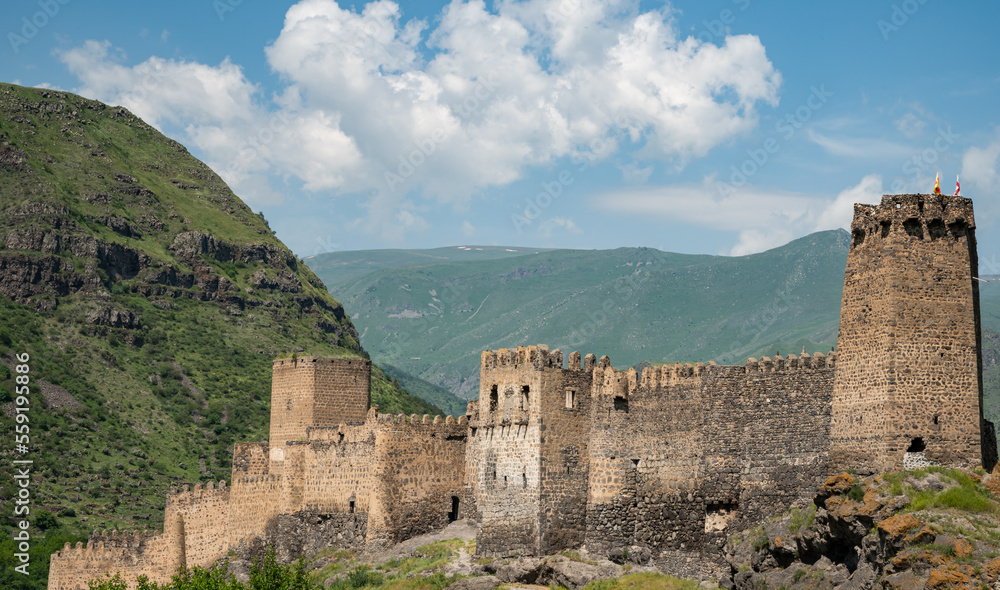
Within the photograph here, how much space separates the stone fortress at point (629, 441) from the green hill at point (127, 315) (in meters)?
29.4

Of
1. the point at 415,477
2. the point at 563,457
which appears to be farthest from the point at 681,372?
the point at 415,477

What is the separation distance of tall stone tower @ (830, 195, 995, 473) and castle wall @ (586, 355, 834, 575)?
159 centimetres

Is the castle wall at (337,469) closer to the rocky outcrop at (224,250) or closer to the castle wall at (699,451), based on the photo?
the castle wall at (699,451)

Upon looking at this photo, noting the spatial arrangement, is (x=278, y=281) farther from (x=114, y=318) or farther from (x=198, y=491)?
(x=198, y=491)

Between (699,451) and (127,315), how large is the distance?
273ft

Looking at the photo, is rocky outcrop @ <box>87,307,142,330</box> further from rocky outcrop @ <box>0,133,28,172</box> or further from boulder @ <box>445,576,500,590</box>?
boulder @ <box>445,576,500,590</box>

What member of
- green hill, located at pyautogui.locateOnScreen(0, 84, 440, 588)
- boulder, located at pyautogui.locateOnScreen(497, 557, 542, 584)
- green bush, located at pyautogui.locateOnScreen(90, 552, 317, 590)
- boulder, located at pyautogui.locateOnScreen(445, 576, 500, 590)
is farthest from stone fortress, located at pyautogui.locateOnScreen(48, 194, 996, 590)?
green hill, located at pyautogui.locateOnScreen(0, 84, 440, 588)

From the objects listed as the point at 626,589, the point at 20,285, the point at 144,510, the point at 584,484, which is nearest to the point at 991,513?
the point at 626,589

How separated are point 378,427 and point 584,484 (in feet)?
34.3

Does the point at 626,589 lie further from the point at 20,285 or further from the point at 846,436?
the point at 20,285

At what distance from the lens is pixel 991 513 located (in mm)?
38906

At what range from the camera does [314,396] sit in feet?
196

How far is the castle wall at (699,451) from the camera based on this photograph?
146 feet

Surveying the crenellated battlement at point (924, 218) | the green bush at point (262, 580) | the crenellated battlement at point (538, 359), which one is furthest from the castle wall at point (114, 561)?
→ the crenellated battlement at point (924, 218)
